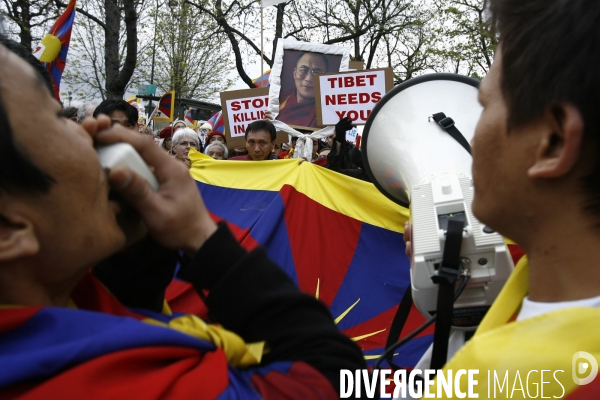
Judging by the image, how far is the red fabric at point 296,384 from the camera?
786 millimetres

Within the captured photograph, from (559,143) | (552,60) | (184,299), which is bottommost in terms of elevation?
(184,299)

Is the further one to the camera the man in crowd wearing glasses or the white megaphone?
the man in crowd wearing glasses

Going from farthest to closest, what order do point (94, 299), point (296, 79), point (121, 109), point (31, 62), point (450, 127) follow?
1. point (296, 79)
2. point (121, 109)
3. point (450, 127)
4. point (31, 62)
5. point (94, 299)

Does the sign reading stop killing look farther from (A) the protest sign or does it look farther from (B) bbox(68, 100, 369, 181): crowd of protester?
(B) bbox(68, 100, 369, 181): crowd of protester

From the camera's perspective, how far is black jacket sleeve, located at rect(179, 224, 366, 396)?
0.83 meters

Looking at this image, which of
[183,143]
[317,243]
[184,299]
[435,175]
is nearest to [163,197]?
[435,175]

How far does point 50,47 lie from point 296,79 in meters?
2.31

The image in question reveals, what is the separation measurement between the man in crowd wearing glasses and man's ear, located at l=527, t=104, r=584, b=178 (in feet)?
14.1

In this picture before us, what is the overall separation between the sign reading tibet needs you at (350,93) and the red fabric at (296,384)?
395 cm

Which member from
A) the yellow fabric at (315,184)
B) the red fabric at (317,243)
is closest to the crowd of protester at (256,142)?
the yellow fabric at (315,184)

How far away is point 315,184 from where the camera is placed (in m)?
3.55

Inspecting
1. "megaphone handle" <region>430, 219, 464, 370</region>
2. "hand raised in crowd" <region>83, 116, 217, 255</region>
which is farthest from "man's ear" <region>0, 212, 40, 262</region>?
"megaphone handle" <region>430, 219, 464, 370</region>

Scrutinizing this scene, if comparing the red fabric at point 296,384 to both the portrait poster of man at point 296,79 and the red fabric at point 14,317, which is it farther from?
the portrait poster of man at point 296,79

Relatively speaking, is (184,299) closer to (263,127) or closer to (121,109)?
(121,109)
